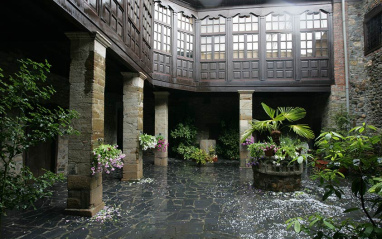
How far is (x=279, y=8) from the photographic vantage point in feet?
34.8

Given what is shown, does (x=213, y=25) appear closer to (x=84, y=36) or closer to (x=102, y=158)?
(x=84, y=36)

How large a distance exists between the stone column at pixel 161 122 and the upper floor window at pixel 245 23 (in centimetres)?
472

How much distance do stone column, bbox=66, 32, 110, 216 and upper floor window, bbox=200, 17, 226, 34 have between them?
24.9ft

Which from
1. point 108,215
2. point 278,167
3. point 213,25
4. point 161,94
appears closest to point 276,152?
point 278,167

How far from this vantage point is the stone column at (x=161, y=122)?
433 inches

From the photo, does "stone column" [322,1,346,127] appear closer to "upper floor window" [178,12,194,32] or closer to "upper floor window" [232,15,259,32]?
"upper floor window" [232,15,259,32]

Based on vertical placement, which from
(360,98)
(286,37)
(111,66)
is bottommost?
(360,98)

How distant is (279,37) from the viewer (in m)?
10.7

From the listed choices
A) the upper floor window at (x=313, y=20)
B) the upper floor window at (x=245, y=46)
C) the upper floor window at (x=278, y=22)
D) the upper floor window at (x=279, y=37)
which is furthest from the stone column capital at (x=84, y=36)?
the upper floor window at (x=313, y=20)

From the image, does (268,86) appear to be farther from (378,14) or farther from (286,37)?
(378,14)

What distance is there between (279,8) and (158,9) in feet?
18.5

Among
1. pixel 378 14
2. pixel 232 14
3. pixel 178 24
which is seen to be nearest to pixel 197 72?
pixel 178 24

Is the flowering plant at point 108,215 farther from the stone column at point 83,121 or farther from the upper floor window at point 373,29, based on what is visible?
the upper floor window at point 373,29

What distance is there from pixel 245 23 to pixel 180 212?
31.0ft
